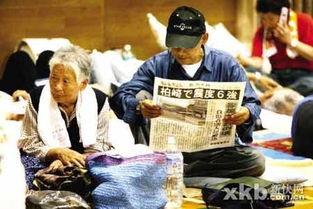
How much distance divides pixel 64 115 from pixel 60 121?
0.05m

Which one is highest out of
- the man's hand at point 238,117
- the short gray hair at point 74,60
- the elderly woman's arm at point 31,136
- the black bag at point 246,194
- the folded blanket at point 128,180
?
the short gray hair at point 74,60

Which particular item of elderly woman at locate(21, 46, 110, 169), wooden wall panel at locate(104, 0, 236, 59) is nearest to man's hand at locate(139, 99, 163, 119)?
elderly woman at locate(21, 46, 110, 169)

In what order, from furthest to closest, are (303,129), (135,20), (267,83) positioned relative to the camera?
(135,20) → (267,83) → (303,129)

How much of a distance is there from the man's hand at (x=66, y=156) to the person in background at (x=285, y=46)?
7.97 ft

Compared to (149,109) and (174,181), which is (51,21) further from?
(174,181)

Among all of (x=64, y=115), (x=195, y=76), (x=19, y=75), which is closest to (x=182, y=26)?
(x=195, y=76)

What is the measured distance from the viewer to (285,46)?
5363 millimetres

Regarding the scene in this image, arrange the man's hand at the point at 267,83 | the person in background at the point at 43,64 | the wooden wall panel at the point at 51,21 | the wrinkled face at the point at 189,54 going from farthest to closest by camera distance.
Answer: the man's hand at the point at 267,83 → the wooden wall panel at the point at 51,21 → the person in background at the point at 43,64 → the wrinkled face at the point at 189,54

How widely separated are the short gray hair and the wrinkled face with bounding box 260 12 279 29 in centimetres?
221

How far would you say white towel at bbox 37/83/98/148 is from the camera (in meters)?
3.31

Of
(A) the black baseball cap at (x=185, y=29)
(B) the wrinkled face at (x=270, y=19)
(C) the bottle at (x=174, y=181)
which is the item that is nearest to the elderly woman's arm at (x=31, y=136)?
(C) the bottle at (x=174, y=181)

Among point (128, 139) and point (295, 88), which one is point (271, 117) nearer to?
point (295, 88)

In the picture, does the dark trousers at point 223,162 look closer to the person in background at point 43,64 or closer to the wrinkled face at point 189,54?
the wrinkled face at point 189,54

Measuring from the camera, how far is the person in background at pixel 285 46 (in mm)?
5184
